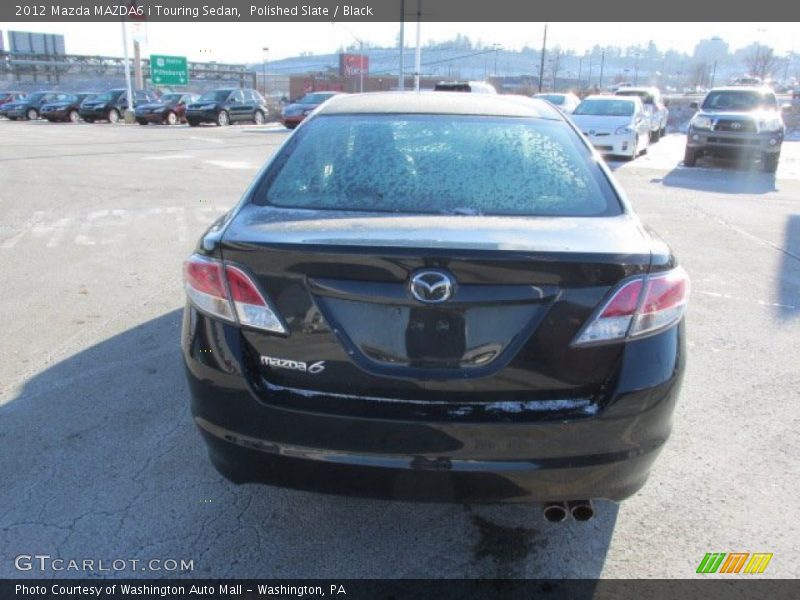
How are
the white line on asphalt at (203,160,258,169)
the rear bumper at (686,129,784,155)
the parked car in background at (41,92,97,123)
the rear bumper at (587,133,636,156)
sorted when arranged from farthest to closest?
the parked car in background at (41,92,97,123) → the rear bumper at (587,133,636,156) → the rear bumper at (686,129,784,155) → the white line on asphalt at (203,160,258,169)

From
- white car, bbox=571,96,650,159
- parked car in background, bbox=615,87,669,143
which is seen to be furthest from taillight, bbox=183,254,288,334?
parked car in background, bbox=615,87,669,143

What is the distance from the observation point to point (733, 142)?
1595cm

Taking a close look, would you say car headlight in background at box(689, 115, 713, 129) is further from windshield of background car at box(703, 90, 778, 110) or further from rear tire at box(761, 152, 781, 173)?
rear tire at box(761, 152, 781, 173)

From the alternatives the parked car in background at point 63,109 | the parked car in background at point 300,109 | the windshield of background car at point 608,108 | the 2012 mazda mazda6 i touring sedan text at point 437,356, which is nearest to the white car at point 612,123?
the windshield of background car at point 608,108

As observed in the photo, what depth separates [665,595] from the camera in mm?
2486

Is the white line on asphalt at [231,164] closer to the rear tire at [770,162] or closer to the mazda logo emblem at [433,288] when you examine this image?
the rear tire at [770,162]

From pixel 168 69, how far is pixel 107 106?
1071 centimetres

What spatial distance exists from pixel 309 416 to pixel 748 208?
1052cm

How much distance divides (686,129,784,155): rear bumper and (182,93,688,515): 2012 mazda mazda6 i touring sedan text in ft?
50.3

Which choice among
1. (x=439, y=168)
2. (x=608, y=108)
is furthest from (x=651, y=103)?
(x=439, y=168)

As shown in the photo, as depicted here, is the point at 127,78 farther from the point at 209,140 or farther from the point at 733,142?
the point at 733,142

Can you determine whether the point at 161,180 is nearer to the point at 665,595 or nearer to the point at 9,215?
the point at 9,215

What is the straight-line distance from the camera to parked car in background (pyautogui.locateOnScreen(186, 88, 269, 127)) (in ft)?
101

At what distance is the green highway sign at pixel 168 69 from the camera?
43.2 m
